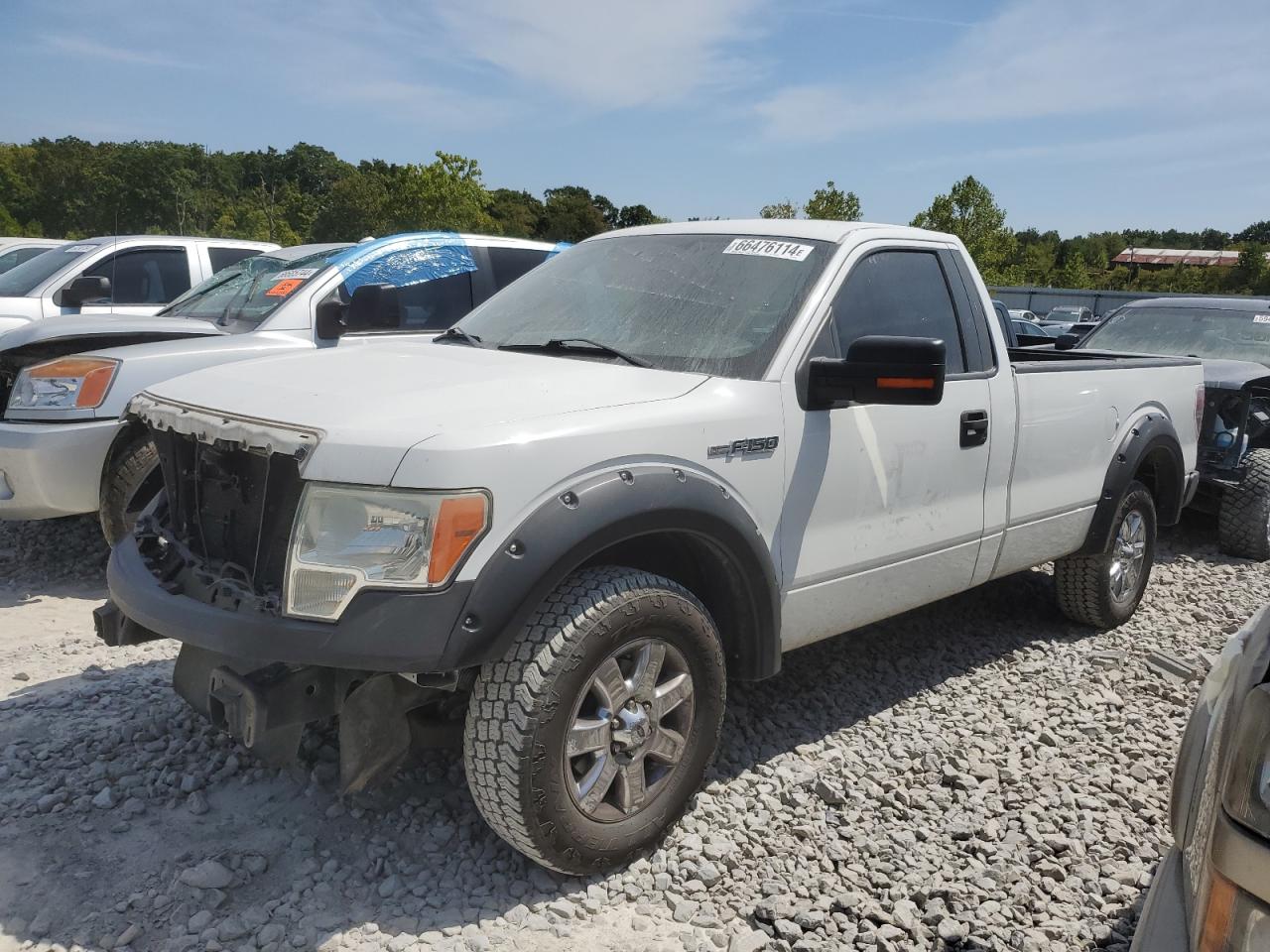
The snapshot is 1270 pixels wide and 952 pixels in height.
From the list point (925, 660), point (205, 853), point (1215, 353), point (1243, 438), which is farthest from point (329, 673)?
point (1215, 353)

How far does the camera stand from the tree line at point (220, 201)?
30531mm

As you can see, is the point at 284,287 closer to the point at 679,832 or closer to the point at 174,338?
the point at 174,338

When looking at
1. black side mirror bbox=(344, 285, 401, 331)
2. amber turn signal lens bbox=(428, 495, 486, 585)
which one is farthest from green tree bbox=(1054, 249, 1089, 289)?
amber turn signal lens bbox=(428, 495, 486, 585)

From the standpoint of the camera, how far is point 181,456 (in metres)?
2.91

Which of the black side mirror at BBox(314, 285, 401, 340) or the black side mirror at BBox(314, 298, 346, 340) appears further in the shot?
the black side mirror at BBox(314, 298, 346, 340)

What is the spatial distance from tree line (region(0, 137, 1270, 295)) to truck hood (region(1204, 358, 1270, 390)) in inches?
465

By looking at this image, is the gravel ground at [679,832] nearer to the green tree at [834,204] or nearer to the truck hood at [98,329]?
the truck hood at [98,329]

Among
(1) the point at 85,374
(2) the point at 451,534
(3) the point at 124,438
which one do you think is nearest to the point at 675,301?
(2) the point at 451,534

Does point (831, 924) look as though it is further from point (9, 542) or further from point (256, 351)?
point (9, 542)

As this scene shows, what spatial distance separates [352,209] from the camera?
46.7 m

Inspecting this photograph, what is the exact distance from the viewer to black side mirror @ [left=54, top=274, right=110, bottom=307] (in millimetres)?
7395

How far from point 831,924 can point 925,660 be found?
2.15m

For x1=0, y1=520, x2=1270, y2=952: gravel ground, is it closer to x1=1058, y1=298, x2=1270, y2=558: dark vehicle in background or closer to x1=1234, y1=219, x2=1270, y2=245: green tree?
x1=1058, y1=298, x2=1270, y2=558: dark vehicle in background

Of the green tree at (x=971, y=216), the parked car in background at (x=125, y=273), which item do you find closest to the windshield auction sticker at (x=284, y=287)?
the parked car in background at (x=125, y=273)
